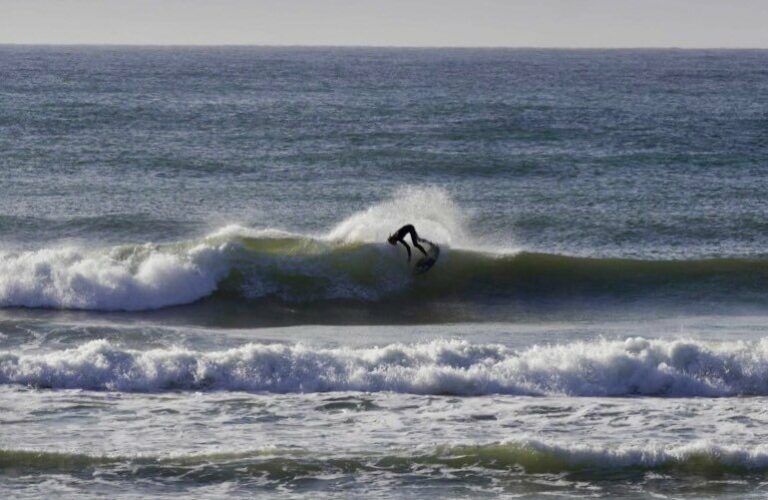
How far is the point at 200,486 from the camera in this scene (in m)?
13.9

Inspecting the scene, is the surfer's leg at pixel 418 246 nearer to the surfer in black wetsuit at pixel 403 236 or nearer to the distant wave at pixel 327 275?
the surfer in black wetsuit at pixel 403 236

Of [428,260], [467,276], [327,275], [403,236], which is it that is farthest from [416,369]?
[428,260]

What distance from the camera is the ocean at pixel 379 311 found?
14656 millimetres

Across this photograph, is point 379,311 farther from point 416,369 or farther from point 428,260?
point 416,369

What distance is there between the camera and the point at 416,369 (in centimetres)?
1806

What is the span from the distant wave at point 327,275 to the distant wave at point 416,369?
528cm

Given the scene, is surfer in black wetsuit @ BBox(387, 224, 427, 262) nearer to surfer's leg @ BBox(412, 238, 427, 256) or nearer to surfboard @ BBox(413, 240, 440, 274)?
surfer's leg @ BBox(412, 238, 427, 256)

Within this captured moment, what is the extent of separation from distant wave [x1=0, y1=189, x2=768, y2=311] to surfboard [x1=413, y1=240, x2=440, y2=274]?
14 cm

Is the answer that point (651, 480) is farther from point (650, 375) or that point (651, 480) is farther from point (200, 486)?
point (200, 486)

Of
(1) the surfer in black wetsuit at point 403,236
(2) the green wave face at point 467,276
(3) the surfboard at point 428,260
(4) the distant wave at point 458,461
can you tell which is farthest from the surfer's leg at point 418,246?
(4) the distant wave at point 458,461

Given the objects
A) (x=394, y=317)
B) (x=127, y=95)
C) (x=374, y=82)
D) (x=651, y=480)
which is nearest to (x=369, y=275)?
(x=394, y=317)

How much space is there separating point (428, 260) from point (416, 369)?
26.2 feet

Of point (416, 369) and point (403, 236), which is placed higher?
point (403, 236)

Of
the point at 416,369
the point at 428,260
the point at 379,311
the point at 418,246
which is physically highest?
the point at 418,246
